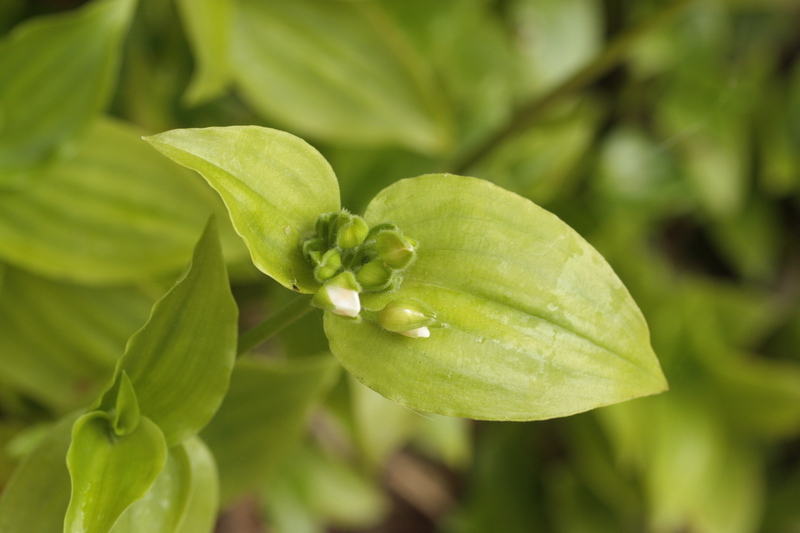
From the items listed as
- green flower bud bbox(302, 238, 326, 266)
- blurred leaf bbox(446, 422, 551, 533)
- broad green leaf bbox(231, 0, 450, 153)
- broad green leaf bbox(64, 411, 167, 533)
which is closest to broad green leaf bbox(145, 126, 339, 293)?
green flower bud bbox(302, 238, 326, 266)

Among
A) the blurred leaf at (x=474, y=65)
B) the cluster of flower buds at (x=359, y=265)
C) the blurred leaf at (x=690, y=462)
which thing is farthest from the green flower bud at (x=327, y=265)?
the blurred leaf at (x=690, y=462)

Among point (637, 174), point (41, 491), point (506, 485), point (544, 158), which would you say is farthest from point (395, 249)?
point (506, 485)

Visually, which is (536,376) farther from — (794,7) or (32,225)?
(794,7)

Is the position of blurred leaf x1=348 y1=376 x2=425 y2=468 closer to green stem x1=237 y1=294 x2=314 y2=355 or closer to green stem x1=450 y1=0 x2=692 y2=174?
green stem x1=450 y1=0 x2=692 y2=174

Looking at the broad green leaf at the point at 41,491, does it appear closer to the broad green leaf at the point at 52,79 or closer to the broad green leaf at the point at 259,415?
the broad green leaf at the point at 259,415

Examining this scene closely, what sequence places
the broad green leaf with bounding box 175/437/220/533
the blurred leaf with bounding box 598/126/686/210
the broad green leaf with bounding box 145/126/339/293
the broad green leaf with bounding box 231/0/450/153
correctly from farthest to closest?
the blurred leaf with bounding box 598/126/686/210 → the broad green leaf with bounding box 231/0/450/153 → the broad green leaf with bounding box 175/437/220/533 → the broad green leaf with bounding box 145/126/339/293

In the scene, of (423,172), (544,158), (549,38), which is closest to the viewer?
(423,172)

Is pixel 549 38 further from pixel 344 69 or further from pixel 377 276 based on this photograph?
pixel 377 276
